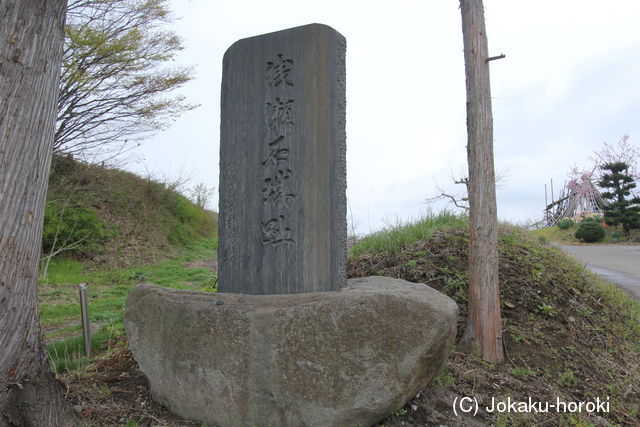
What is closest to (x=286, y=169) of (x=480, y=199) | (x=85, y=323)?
(x=480, y=199)

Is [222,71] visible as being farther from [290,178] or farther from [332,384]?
[332,384]

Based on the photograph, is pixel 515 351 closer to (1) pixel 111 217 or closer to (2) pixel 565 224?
(1) pixel 111 217

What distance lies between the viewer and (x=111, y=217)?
40.1 feet

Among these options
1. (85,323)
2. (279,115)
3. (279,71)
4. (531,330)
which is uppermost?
(279,71)

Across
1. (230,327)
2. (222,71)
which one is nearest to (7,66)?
(222,71)

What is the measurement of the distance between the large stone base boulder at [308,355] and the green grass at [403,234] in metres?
3.03

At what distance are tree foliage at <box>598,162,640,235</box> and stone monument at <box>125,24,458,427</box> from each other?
2129 centimetres

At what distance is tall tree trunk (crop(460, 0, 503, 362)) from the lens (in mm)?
4387

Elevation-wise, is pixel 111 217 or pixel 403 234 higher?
pixel 111 217

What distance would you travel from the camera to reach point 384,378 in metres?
2.80

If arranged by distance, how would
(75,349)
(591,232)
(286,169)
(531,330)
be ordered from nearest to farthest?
1. (286,169)
2. (75,349)
3. (531,330)
4. (591,232)

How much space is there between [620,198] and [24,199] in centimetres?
2448

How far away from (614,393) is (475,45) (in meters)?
3.63

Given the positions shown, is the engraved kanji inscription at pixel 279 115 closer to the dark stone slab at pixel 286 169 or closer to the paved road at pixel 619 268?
the dark stone slab at pixel 286 169
